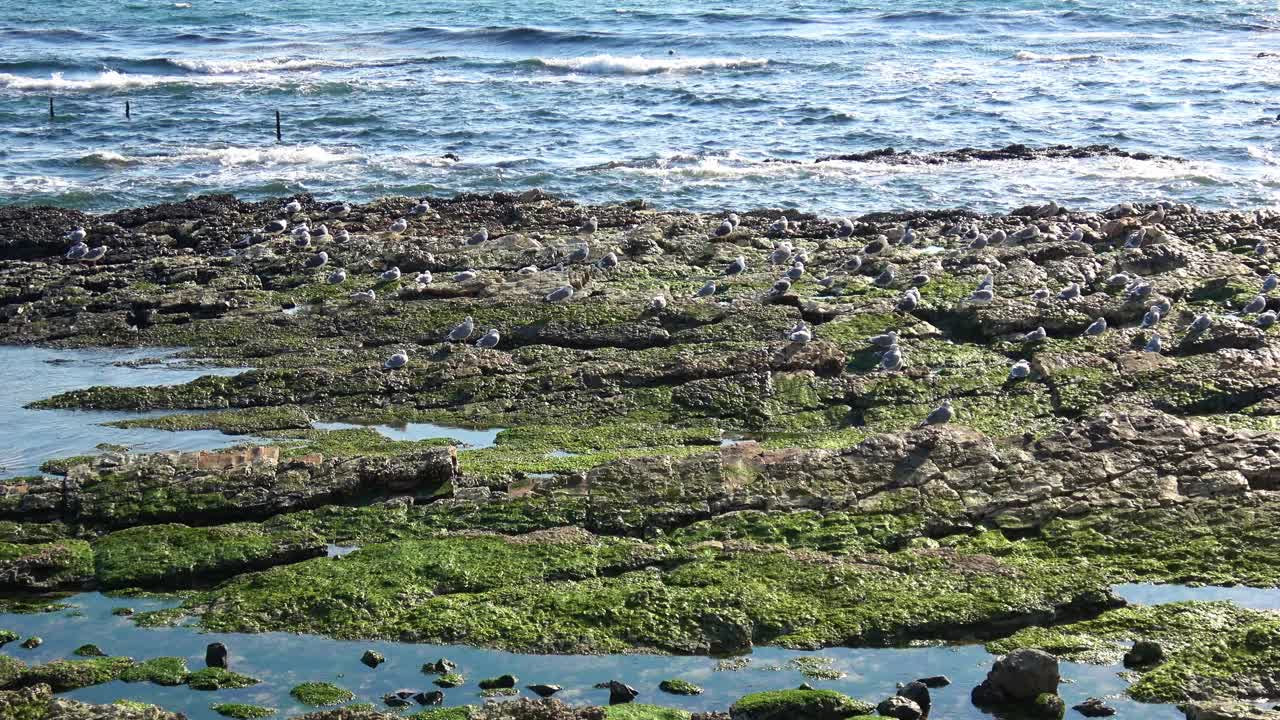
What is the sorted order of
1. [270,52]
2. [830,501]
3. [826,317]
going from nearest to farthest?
[830,501] → [826,317] → [270,52]

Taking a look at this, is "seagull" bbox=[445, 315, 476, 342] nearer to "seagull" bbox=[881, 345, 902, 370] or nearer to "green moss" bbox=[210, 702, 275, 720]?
"seagull" bbox=[881, 345, 902, 370]

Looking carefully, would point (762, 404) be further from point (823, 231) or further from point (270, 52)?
point (270, 52)

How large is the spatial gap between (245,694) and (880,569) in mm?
4107

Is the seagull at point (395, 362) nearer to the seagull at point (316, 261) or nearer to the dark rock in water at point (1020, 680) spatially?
the seagull at point (316, 261)

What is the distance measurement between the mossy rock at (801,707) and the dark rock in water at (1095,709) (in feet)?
3.86

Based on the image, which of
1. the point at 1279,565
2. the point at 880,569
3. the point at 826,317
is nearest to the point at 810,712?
the point at 880,569

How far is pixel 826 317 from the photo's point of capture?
14805mm

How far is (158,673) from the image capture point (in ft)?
26.8

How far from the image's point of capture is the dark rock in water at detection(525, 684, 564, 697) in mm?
8039

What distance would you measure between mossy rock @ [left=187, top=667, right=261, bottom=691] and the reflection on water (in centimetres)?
407

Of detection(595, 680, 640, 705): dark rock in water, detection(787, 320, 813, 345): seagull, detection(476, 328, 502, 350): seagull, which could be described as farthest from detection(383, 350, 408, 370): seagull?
detection(595, 680, 640, 705): dark rock in water

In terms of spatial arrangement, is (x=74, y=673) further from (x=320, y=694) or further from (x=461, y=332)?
(x=461, y=332)

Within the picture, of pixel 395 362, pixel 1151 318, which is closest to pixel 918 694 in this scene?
pixel 395 362

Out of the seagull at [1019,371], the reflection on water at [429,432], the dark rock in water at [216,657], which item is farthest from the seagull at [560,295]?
the dark rock in water at [216,657]
